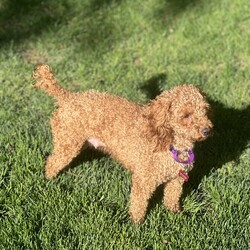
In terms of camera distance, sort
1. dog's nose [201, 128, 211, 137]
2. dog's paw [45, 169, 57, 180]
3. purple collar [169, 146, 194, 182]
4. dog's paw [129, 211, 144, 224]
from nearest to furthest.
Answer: dog's nose [201, 128, 211, 137]
purple collar [169, 146, 194, 182]
dog's paw [129, 211, 144, 224]
dog's paw [45, 169, 57, 180]

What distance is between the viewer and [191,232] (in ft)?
11.3

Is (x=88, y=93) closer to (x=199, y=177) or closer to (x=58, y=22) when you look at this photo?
(x=199, y=177)

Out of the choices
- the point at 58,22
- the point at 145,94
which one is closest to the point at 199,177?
the point at 145,94

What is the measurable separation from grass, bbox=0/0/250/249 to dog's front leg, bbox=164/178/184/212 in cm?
7

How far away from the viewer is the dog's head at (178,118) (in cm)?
322

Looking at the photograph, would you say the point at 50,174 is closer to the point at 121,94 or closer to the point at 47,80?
the point at 47,80

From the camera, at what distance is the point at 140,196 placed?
3.47 m

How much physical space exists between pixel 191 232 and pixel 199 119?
0.81m

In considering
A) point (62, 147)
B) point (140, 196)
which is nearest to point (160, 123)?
point (140, 196)

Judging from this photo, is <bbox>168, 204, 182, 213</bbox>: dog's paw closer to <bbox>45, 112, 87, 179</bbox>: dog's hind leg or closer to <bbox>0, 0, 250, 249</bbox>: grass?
<bbox>0, 0, 250, 249</bbox>: grass

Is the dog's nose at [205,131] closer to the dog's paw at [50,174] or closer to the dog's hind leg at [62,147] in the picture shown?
the dog's hind leg at [62,147]

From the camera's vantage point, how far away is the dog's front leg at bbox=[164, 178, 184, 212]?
143 inches

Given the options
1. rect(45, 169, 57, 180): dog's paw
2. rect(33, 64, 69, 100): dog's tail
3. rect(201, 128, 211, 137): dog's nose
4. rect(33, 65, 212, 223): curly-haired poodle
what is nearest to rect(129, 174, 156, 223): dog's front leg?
rect(33, 65, 212, 223): curly-haired poodle

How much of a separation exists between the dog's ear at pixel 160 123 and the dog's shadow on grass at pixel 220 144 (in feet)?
2.17
